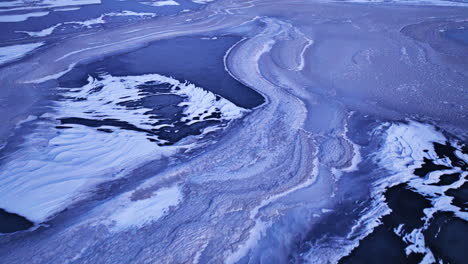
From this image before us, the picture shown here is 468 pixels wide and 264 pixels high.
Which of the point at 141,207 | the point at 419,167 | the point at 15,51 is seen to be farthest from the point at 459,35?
the point at 15,51

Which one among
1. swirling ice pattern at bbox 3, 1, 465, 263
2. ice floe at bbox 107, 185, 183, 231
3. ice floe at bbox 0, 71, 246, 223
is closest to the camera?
swirling ice pattern at bbox 3, 1, 465, 263

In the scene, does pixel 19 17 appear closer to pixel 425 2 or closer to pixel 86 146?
pixel 86 146

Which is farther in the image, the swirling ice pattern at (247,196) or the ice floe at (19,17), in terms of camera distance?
the ice floe at (19,17)

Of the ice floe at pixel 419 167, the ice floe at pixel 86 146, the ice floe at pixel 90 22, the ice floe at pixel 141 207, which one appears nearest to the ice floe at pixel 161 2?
the ice floe at pixel 90 22

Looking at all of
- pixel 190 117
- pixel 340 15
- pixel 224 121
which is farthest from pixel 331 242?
pixel 340 15

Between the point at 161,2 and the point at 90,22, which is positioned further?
the point at 161,2

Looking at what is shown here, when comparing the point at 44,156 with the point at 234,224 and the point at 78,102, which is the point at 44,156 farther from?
the point at 234,224

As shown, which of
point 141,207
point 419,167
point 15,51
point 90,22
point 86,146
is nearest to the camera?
point 141,207

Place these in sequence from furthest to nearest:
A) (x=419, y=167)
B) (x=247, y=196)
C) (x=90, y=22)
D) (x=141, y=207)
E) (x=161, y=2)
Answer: (x=161, y=2), (x=90, y=22), (x=419, y=167), (x=247, y=196), (x=141, y=207)

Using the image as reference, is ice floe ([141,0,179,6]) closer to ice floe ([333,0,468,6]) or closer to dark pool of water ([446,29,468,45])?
ice floe ([333,0,468,6])

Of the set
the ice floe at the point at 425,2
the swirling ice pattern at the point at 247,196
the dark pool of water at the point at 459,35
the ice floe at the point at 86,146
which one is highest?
the ice floe at the point at 425,2

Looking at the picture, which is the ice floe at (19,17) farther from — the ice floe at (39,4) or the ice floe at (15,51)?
the ice floe at (15,51)

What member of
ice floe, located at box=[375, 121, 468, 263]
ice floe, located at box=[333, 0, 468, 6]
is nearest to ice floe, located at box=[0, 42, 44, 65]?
ice floe, located at box=[375, 121, 468, 263]
